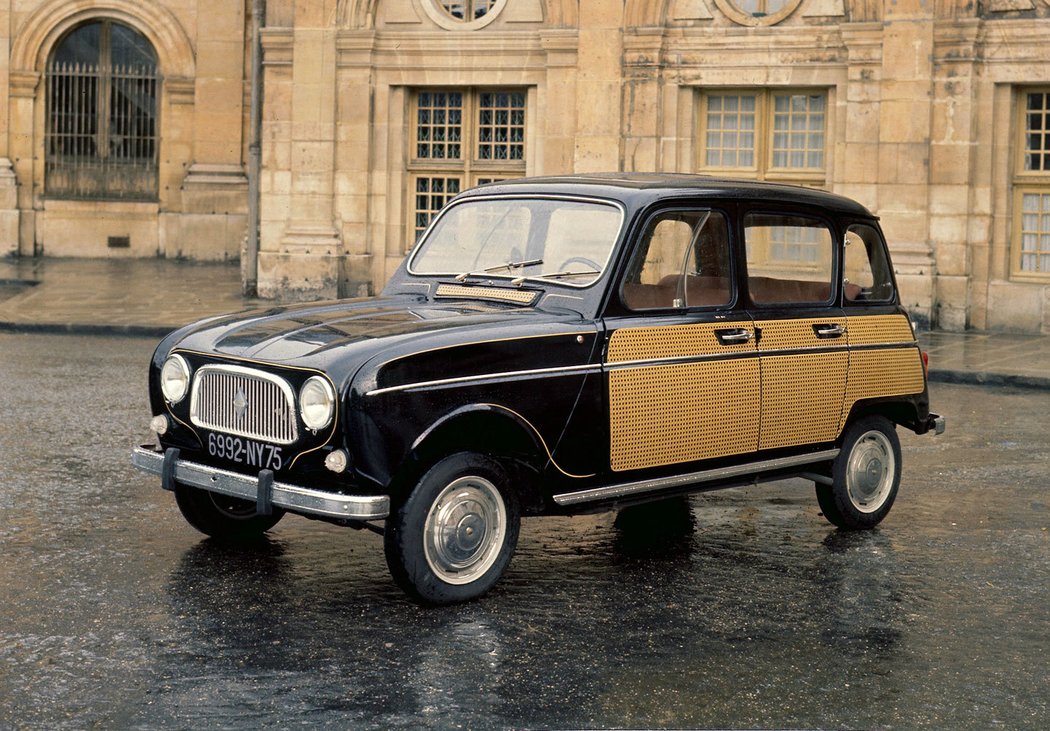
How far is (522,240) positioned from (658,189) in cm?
66

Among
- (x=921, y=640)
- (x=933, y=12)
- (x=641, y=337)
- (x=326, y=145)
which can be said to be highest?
(x=933, y=12)

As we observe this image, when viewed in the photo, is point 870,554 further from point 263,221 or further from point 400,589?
point 263,221

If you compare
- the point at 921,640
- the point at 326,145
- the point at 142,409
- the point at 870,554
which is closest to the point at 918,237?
the point at 326,145

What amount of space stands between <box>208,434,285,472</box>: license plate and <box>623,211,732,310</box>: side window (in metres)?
1.70

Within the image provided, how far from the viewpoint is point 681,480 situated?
705 centimetres

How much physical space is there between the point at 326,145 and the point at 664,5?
4858 millimetres

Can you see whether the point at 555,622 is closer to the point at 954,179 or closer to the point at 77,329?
the point at 77,329

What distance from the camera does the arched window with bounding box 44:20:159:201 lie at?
2978 cm


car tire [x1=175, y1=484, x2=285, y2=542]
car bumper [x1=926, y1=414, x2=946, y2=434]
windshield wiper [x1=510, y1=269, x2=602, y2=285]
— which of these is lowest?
car tire [x1=175, y1=484, x2=285, y2=542]

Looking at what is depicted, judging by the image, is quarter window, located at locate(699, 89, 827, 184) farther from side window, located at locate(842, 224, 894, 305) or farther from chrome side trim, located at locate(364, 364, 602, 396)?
chrome side trim, located at locate(364, 364, 602, 396)

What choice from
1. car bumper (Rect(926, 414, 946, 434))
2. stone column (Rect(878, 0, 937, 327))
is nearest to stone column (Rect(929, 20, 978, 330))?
stone column (Rect(878, 0, 937, 327))

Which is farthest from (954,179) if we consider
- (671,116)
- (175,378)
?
(175,378)

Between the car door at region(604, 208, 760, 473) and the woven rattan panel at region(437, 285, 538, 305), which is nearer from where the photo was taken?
the car door at region(604, 208, 760, 473)

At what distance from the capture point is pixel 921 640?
5902 mm
